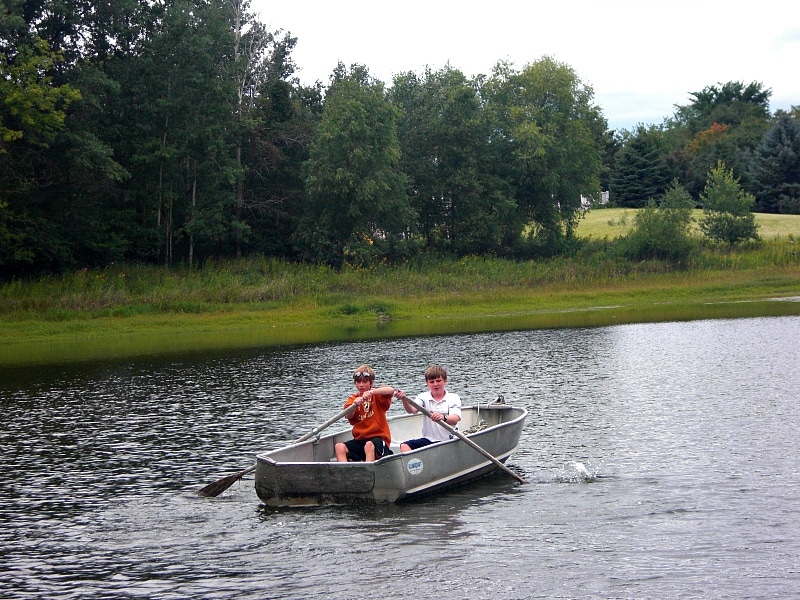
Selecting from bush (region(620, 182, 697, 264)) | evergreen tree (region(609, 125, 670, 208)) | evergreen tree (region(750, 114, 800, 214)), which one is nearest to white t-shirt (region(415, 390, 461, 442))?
bush (region(620, 182, 697, 264))

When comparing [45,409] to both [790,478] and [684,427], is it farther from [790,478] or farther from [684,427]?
[790,478]

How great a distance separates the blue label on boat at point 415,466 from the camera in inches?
576

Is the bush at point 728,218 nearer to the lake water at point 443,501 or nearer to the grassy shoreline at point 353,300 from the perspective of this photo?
the grassy shoreline at point 353,300

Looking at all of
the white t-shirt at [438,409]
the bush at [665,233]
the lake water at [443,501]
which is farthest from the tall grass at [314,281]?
the white t-shirt at [438,409]

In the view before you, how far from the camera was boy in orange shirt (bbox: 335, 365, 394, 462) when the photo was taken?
15.4 metres

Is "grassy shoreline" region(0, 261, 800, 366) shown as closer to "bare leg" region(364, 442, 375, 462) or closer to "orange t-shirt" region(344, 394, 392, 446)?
"orange t-shirt" region(344, 394, 392, 446)

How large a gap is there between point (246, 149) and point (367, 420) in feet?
157

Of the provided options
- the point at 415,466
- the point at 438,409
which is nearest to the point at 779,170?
the point at 438,409

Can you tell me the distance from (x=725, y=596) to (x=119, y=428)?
15.6 metres

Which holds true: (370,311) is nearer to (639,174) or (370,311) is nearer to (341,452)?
(341,452)

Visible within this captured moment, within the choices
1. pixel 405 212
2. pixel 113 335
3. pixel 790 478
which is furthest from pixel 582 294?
pixel 790 478

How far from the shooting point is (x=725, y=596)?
10.5 meters

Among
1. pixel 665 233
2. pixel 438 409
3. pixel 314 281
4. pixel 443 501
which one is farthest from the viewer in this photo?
pixel 665 233

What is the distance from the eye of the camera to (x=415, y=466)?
1473 centimetres
